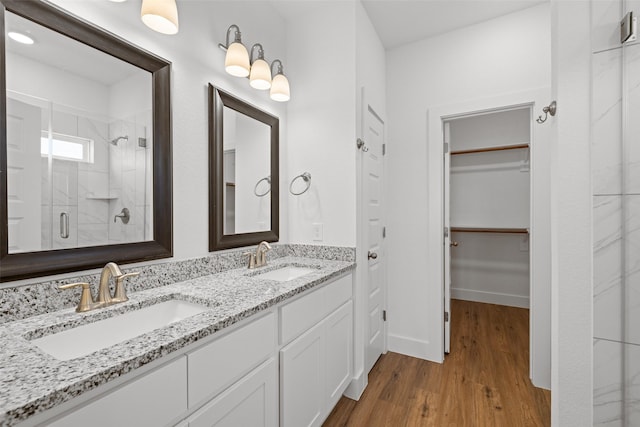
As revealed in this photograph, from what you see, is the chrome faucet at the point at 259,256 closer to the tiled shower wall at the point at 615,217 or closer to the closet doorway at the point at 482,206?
the closet doorway at the point at 482,206

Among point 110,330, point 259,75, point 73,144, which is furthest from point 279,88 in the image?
point 110,330

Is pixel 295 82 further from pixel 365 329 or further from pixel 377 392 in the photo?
pixel 377 392

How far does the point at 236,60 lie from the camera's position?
1.61 meters

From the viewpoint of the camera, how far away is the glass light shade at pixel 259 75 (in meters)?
1.76

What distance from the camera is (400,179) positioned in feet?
8.60

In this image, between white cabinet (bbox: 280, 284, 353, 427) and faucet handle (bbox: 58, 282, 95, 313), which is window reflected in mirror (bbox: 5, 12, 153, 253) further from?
white cabinet (bbox: 280, 284, 353, 427)

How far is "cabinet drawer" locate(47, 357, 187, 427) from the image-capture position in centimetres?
63

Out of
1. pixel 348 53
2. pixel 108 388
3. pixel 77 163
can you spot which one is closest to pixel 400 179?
pixel 348 53

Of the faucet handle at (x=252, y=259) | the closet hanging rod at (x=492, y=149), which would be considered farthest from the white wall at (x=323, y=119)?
the closet hanging rod at (x=492, y=149)

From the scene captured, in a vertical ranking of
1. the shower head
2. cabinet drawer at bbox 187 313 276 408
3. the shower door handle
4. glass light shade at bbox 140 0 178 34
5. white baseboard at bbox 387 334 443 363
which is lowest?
white baseboard at bbox 387 334 443 363

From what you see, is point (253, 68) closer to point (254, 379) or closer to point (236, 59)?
point (236, 59)

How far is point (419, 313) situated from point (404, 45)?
2.37 meters

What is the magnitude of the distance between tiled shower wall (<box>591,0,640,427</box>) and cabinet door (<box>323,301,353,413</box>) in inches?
45.2

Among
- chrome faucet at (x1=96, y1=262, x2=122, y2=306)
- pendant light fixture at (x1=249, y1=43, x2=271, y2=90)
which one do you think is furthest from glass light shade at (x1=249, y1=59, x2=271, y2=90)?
chrome faucet at (x1=96, y1=262, x2=122, y2=306)
